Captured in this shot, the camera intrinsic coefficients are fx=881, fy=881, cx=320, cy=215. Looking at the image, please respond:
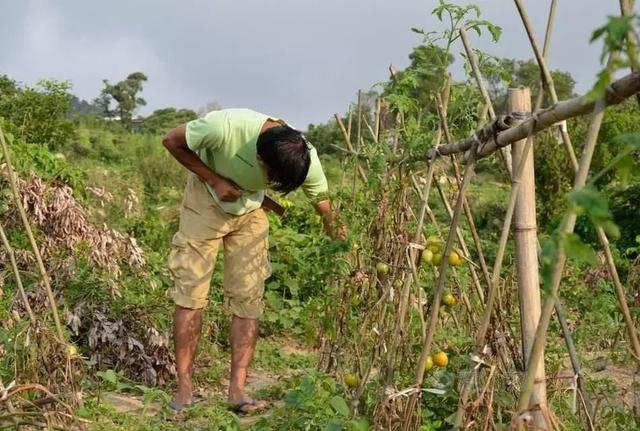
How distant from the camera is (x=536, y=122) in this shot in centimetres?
206

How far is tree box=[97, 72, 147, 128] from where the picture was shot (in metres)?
29.7

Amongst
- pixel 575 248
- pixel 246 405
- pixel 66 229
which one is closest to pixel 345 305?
pixel 246 405

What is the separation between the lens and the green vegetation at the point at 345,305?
2709 mm

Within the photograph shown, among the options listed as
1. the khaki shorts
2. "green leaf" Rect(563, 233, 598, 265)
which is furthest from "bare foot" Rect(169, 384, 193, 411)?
"green leaf" Rect(563, 233, 598, 265)

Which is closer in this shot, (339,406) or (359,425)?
(359,425)

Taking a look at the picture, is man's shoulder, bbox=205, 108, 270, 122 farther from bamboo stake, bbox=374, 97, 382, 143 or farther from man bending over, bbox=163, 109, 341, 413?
bamboo stake, bbox=374, 97, 382, 143

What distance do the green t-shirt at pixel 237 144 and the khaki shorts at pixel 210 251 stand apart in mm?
235

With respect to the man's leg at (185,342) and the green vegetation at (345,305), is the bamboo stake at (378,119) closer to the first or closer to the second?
the green vegetation at (345,305)

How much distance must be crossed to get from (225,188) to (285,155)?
44cm

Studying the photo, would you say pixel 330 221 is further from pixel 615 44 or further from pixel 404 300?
pixel 615 44

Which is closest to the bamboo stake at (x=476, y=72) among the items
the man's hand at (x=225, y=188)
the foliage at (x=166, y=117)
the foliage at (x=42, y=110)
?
the man's hand at (x=225, y=188)

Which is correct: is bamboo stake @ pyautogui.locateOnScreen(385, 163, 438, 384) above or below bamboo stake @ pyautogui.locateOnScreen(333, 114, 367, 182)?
below

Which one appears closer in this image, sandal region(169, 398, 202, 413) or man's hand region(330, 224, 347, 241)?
man's hand region(330, 224, 347, 241)

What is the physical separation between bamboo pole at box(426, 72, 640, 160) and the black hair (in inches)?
25.3
